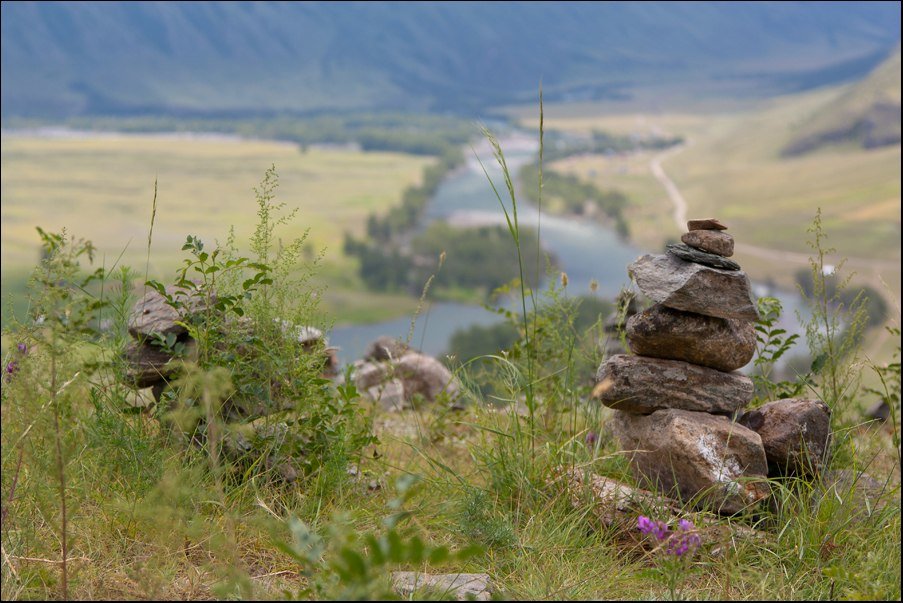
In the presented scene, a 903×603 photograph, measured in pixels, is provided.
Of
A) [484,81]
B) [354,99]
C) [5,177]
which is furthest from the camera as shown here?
[484,81]

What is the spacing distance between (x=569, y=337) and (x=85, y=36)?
12546cm

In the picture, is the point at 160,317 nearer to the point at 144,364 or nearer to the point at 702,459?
the point at 144,364

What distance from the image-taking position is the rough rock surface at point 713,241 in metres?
4.07

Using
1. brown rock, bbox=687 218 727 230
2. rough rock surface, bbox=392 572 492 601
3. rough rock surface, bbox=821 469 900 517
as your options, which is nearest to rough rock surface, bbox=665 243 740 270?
brown rock, bbox=687 218 727 230

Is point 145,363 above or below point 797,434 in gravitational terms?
above

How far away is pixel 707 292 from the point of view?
13.0 feet

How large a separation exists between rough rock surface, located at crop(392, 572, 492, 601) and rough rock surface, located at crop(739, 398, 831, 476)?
1.97 meters

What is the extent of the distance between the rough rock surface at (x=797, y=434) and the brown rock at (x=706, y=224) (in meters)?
0.98

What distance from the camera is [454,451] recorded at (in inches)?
200

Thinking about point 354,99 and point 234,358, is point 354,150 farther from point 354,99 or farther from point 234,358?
point 234,358

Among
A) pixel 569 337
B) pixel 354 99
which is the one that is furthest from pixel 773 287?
pixel 354 99

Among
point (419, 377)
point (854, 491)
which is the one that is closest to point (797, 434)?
point (854, 491)

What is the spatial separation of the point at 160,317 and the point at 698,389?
277 centimetres

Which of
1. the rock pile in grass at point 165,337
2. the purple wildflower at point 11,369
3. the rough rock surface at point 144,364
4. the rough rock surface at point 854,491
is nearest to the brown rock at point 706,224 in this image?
the rough rock surface at point 854,491
